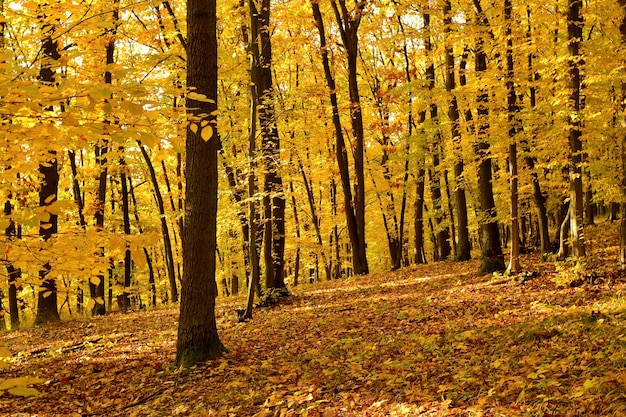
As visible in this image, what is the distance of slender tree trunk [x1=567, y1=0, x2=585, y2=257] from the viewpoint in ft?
29.5

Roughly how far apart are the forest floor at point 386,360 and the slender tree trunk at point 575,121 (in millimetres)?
784

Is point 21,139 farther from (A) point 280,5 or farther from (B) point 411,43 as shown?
(B) point 411,43

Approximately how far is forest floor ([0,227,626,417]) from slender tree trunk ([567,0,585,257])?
78cm

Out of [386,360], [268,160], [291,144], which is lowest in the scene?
[386,360]

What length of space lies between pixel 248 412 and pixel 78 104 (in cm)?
372

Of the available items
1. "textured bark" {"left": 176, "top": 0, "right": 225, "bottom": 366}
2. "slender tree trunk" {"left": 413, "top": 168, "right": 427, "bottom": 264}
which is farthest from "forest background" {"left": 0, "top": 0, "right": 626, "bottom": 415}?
"slender tree trunk" {"left": 413, "top": 168, "right": 427, "bottom": 264}

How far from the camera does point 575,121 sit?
9.09 m

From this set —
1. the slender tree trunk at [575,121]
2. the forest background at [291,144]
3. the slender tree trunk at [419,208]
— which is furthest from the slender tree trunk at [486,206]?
the slender tree trunk at [419,208]

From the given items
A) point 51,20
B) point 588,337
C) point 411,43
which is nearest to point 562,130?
Answer: point 588,337

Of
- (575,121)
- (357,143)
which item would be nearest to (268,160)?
(357,143)

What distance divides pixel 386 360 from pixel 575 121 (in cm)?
620

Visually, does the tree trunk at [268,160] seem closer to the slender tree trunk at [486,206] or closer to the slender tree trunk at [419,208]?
the slender tree trunk at [486,206]

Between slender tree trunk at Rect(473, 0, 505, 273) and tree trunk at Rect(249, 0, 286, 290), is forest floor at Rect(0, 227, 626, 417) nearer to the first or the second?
slender tree trunk at Rect(473, 0, 505, 273)

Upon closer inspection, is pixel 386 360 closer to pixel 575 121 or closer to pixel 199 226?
pixel 199 226
